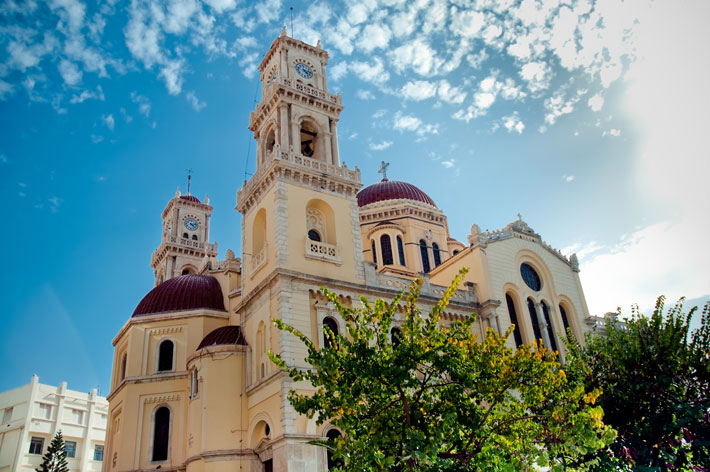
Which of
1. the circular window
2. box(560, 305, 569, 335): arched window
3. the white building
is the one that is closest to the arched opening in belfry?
the circular window

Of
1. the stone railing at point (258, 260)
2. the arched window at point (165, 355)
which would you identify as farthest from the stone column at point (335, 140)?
the arched window at point (165, 355)

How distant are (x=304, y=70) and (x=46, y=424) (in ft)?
125

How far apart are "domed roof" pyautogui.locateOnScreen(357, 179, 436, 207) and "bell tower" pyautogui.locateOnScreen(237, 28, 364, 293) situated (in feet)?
38.4

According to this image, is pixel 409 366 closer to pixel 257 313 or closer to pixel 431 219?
pixel 257 313

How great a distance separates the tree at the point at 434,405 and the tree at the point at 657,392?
3.46 metres

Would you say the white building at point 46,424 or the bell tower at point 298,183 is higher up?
the bell tower at point 298,183

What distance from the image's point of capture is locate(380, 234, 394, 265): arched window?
4106 centimetres

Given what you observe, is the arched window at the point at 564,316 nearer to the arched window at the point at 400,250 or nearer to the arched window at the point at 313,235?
the arched window at the point at 400,250

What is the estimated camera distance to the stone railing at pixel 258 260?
2793 cm

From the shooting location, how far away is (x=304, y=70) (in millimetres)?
34281

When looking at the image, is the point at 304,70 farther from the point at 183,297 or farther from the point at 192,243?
the point at 192,243

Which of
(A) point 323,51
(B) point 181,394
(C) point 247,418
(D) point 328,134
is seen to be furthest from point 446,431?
(A) point 323,51

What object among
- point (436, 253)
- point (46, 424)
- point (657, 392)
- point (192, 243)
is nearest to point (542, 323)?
point (436, 253)

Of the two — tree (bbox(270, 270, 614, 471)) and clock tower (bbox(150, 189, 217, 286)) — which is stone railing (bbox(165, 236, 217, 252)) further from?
tree (bbox(270, 270, 614, 471))
